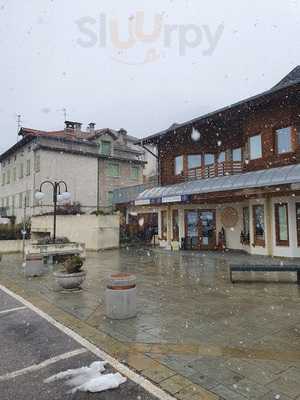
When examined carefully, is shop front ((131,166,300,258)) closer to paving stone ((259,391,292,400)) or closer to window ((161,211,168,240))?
window ((161,211,168,240))

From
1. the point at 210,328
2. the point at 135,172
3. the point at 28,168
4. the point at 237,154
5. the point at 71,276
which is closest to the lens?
the point at 210,328

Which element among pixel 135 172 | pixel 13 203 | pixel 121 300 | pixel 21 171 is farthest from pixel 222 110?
pixel 13 203

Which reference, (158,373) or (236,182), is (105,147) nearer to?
(236,182)

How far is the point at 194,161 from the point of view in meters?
22.0

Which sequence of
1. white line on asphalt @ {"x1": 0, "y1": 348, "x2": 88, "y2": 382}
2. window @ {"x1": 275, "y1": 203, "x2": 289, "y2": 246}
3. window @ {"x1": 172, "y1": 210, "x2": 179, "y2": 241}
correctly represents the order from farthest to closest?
window @ {"x1": 172, "y1": 210, "x2": 179, "y2": 241}
window @ {"x1": 275, "y1": 203, "x2": 289, "y2": 246}
white line on asphalt @ {"x1": 0, "y1": 348, "x2": 88, "y2": 382}

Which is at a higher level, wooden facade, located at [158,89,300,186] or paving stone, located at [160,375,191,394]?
wooden facade, located at [158,89,300,186]

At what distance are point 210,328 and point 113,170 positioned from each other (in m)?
29.9

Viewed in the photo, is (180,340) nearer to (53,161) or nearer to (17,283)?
(17,283)

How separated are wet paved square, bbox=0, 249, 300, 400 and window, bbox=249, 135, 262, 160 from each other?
25.3 feet

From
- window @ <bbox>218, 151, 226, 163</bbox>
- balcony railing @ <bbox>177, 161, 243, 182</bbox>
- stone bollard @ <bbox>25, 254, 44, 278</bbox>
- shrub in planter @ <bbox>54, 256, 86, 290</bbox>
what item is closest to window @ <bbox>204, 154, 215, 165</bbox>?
window @ <bbox>218, 151, 226, 163</bbox>

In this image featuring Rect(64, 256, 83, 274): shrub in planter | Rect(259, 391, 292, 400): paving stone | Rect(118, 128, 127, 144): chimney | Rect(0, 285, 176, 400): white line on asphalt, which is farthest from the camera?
Rect(118, 128, 127, 144): chimney

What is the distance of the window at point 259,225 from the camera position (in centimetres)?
1717

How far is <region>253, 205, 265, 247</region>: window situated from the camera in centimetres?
1717

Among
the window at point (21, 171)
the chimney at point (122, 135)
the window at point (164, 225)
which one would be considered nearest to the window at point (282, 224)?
the window at point (164, 225)
